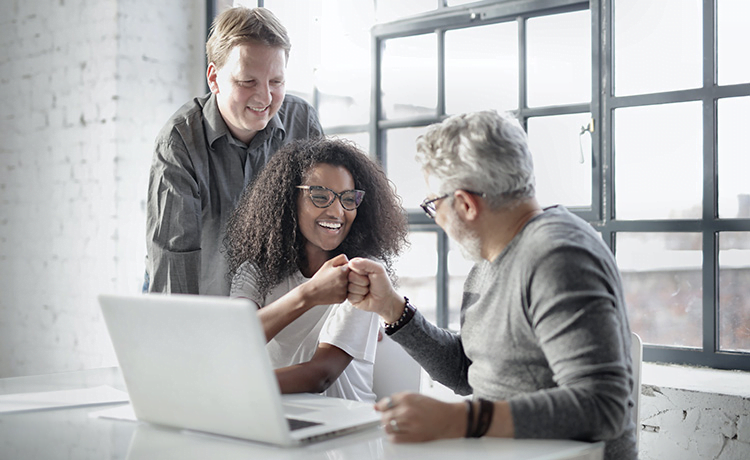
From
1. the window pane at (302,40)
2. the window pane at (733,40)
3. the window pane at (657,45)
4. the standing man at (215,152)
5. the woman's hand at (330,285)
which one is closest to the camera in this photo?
the woman's hand at (330,285)

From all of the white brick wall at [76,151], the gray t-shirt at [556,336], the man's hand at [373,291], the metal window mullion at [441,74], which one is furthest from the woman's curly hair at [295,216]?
the white brick wall at [76,151]

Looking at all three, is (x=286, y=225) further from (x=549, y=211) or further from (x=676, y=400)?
(x=676, y=400)

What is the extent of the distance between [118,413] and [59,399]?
0.24 meters

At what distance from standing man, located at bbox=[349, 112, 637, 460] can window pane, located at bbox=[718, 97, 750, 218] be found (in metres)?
1.24

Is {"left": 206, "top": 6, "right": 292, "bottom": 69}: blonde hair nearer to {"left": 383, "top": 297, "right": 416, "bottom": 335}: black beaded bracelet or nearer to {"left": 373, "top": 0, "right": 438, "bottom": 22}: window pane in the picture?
{"left": 373, "top": 0, "right": 438, "bottom": 22}: window pane

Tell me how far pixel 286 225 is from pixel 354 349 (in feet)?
1.58

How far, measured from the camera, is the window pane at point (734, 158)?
240 cm

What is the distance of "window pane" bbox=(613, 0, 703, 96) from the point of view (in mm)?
2518

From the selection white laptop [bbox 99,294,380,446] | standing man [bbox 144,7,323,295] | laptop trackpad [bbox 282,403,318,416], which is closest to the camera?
white laptop [bbox 99,294,380,446]

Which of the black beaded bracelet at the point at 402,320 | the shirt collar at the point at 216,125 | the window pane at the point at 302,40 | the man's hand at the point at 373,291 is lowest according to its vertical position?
the black beaded bracelet at the point at 402,320

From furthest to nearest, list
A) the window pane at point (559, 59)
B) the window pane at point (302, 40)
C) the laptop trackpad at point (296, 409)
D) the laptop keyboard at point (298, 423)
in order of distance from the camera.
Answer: the window pane at point (302, 40) < the window pane at point (559, 59) < the laptop trackpad at point (296, 409) < the laptop keyboard at point (298, 423)

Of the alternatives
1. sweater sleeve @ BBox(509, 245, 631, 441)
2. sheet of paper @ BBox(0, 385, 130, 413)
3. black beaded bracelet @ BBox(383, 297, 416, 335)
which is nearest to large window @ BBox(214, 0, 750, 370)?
black beaded bracelet @ BBox(383, 297, 416, 335)

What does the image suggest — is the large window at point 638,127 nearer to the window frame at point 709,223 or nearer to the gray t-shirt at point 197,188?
the window frame at point 709,223

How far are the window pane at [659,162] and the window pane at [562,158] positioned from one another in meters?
0.13
